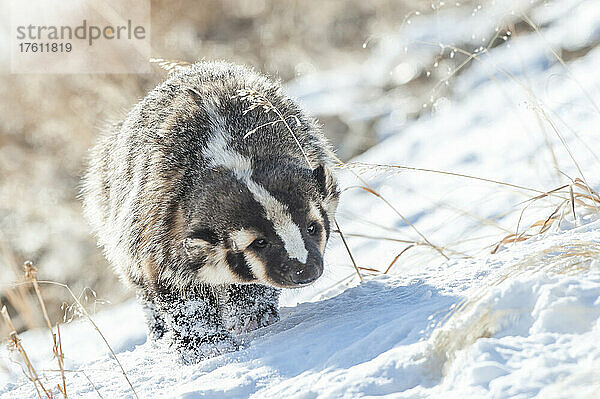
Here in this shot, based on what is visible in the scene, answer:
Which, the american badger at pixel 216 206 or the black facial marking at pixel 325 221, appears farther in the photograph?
the black facial marking at pixel 325 221

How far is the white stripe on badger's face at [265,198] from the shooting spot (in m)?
2.79

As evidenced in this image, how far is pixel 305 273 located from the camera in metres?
2.76

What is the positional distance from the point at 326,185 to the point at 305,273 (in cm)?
53

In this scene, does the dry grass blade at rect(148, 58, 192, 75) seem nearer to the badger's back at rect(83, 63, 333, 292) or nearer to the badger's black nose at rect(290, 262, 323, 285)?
the badger's back at rect(83, 63, 333, 292)

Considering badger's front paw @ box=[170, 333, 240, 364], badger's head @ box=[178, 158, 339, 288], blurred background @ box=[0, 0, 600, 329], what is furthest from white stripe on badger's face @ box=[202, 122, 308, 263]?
blurred background @ box=[0, 0, 600, 329]

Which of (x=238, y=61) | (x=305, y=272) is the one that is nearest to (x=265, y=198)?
(x=305, y=272)

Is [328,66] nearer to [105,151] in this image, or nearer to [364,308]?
[105,151]

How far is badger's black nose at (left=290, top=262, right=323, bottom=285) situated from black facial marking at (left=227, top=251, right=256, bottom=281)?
249mm

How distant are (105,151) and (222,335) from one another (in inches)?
60.7

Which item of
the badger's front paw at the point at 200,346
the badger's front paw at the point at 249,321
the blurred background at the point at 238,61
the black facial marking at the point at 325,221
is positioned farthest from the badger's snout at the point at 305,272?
the blurred background at the point at 238,61

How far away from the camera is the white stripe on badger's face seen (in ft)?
9.15

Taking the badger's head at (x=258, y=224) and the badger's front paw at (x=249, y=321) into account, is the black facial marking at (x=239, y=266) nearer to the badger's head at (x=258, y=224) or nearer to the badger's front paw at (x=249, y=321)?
the badger's head at (x=258, y=224)

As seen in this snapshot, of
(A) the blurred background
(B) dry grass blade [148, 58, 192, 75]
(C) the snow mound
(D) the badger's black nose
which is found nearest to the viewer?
(C) the snow mound

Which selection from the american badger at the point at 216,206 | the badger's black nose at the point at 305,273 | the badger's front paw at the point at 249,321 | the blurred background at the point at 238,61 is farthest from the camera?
the blurred background at the point at 238,61
